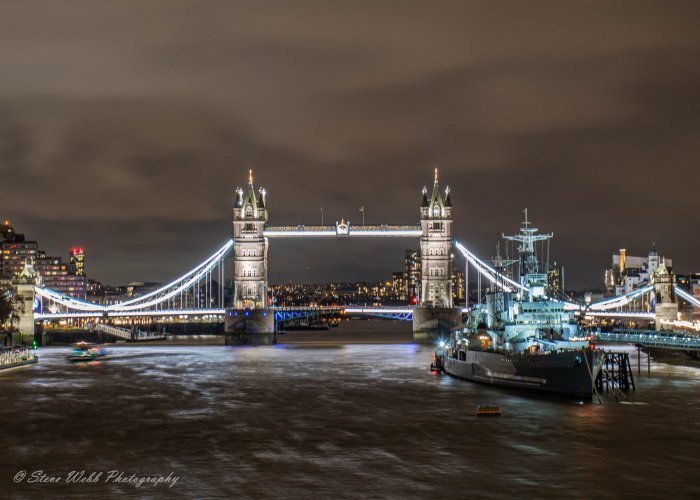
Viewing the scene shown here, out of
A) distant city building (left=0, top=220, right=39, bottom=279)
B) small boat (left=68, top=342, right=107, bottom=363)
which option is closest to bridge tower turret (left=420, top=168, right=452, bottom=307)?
small boat (left=68, top=342, right=107, bottom=363)

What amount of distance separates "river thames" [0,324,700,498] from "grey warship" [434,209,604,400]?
1.19 metres

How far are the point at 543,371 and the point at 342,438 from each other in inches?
564

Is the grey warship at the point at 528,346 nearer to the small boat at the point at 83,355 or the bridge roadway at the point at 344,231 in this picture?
the small boat at the point at 83,355

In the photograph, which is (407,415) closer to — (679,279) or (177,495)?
(177,495)

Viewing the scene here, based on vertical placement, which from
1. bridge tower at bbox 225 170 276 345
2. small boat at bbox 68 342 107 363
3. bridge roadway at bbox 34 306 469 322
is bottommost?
small boat at bbox 68 342 107 363

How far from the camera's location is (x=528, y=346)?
48.0 metres

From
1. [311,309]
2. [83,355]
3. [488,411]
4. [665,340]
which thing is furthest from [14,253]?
[488,411]

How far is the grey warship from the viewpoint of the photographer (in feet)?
137

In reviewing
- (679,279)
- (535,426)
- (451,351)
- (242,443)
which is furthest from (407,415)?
(679,279)

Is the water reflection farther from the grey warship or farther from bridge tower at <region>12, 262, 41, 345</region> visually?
bridge tower at <region>12, 262, 41, 345</region>

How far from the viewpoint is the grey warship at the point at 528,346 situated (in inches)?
1640

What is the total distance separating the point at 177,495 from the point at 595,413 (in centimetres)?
1988

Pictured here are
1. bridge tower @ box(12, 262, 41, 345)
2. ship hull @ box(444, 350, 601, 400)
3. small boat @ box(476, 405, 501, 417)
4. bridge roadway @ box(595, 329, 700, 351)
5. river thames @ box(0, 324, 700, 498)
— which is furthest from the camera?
bridge tower @ box(12, 262, 41, 345)

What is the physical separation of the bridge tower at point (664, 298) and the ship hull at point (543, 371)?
1796 inches
